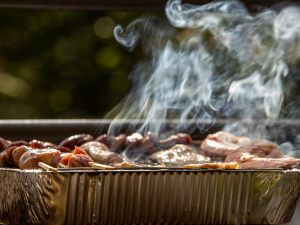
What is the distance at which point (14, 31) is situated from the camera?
754 centimetres

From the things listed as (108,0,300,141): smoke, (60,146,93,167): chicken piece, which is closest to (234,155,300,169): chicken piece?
(60,146,93,167): chicken piece

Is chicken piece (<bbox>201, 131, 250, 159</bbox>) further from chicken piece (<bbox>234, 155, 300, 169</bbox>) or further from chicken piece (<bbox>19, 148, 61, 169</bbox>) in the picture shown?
chicken piece (<bbox>19, 148, 61, 169</bbox>)

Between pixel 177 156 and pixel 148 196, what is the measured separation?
26.9 inches

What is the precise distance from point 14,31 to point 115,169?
16.6 feet

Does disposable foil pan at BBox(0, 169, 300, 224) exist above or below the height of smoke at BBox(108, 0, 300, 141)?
below

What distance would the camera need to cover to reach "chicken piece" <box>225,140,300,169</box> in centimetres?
297

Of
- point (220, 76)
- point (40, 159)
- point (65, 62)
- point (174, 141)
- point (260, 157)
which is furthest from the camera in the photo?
point (65, 62)

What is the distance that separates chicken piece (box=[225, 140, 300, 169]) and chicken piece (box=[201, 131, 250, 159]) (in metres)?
0.09

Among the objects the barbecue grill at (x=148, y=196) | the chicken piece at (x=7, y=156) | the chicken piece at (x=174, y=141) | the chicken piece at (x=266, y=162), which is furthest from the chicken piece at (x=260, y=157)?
the chicken piece at (x=7, y=156)

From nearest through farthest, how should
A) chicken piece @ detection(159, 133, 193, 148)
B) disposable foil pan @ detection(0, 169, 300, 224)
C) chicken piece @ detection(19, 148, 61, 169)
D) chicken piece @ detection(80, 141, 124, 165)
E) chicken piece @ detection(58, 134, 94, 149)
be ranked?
1. disposable foil pan @ detection(0, 169, 300, 224)
2. chicken piece @ detection(19, 148, 61, 169)
3. chicken piece @ detection(80, 141, 124, 165)
4. chicken piece @ detection(58, 134, 94, 149)
5. chicken piece @ detection(159, 133, 193, 148)

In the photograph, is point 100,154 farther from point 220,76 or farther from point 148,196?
point 220,76

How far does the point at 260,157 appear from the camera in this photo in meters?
3.18

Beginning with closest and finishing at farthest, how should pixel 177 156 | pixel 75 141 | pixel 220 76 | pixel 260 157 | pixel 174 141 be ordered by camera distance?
pixel 260 157
pixel 177 156
pixel 75 141
pixel 174 141
pixel 220 76

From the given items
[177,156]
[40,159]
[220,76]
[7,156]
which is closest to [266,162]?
[177,156]
